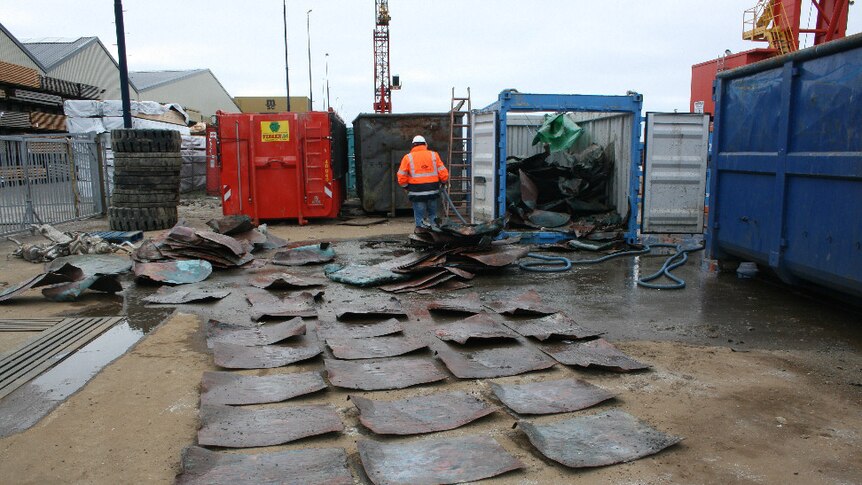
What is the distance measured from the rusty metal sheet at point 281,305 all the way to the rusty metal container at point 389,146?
304 inches

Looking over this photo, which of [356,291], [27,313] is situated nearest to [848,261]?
[356,291]

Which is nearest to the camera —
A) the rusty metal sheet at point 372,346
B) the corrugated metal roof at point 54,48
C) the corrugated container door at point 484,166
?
the rusty metal sheet at point 372,346

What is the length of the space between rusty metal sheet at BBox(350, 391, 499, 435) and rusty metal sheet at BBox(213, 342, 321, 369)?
0.91 meters

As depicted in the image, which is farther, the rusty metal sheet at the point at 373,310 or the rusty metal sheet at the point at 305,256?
the rusty metal sheet at the point at 305,256

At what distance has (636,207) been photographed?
1035cm

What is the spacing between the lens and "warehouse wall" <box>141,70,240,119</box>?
48.3m

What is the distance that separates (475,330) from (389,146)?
9567mm

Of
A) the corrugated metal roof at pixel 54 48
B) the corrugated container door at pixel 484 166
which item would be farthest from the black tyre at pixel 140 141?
the corrugated metal roof at pixel 54 48

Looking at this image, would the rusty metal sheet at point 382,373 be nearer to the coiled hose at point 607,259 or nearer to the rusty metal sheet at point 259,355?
the rusty metal sheet at point 259,355

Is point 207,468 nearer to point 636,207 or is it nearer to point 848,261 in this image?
point 848,261

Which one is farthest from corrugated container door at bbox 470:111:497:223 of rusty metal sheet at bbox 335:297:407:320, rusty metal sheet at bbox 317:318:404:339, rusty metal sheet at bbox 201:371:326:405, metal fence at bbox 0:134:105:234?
metal fence at bbox 0:134:105:234

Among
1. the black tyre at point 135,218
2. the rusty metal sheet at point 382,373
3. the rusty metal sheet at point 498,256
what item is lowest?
the rusty metal sheet at point 382,373

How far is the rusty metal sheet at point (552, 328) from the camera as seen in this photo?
5.38m

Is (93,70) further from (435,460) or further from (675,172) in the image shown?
(435,460)
